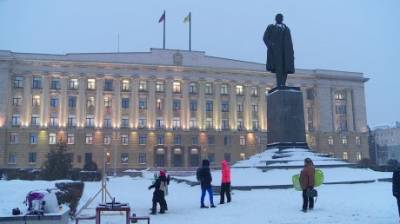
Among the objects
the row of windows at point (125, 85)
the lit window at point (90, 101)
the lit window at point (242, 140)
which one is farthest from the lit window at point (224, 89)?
the lit window at point (90, 101)

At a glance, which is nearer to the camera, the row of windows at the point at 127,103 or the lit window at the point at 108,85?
the row of windows at the point at 127,103

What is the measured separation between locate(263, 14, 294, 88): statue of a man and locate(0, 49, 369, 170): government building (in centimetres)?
4254

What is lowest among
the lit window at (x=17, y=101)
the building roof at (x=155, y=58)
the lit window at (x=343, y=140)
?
the lit window at (x=343, y=140)

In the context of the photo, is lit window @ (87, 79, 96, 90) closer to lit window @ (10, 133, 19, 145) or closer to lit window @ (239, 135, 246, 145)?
lit window @ (10, 133, 19, 145)

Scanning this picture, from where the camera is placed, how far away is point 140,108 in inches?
2788

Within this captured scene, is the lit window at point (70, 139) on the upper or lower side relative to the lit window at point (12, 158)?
upper

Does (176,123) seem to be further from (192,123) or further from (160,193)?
(160,193)

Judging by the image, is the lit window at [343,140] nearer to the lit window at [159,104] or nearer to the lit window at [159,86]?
the lit window at [159,104]

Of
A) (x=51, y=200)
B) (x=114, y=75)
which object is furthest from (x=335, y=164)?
(x=114, y=75)

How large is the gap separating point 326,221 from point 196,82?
6338 centimetres

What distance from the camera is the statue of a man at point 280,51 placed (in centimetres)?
2869

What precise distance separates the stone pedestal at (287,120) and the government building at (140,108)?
42654 mm

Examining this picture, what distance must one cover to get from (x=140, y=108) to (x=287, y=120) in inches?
1827

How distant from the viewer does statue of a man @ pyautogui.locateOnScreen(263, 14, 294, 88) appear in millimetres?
28688
